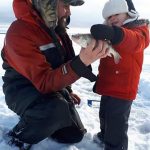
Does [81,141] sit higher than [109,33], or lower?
lower

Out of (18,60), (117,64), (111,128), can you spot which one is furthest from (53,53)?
(111,128)

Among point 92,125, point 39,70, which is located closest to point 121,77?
point 39,70

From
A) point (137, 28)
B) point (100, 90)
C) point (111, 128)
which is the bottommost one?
point (111, 128)

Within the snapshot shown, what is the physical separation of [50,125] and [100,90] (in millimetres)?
693

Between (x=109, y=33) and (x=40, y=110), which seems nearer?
(x=109, y=33)

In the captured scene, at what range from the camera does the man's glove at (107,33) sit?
325cm

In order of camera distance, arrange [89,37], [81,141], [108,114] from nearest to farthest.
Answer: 1. [89,37]
2. [108,114]
3. [81,141]

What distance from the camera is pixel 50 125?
11.9 ft

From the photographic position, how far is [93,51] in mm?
3273

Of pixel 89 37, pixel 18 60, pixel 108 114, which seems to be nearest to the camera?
pixel 89 37

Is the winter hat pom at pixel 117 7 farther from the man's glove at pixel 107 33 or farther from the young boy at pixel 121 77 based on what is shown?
the man's glove at pixel 107 33

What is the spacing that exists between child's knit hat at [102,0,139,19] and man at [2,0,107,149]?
0.39 m

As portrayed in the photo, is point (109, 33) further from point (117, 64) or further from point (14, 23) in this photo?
point (14, 23)

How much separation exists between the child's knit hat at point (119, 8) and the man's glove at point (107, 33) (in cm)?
49
